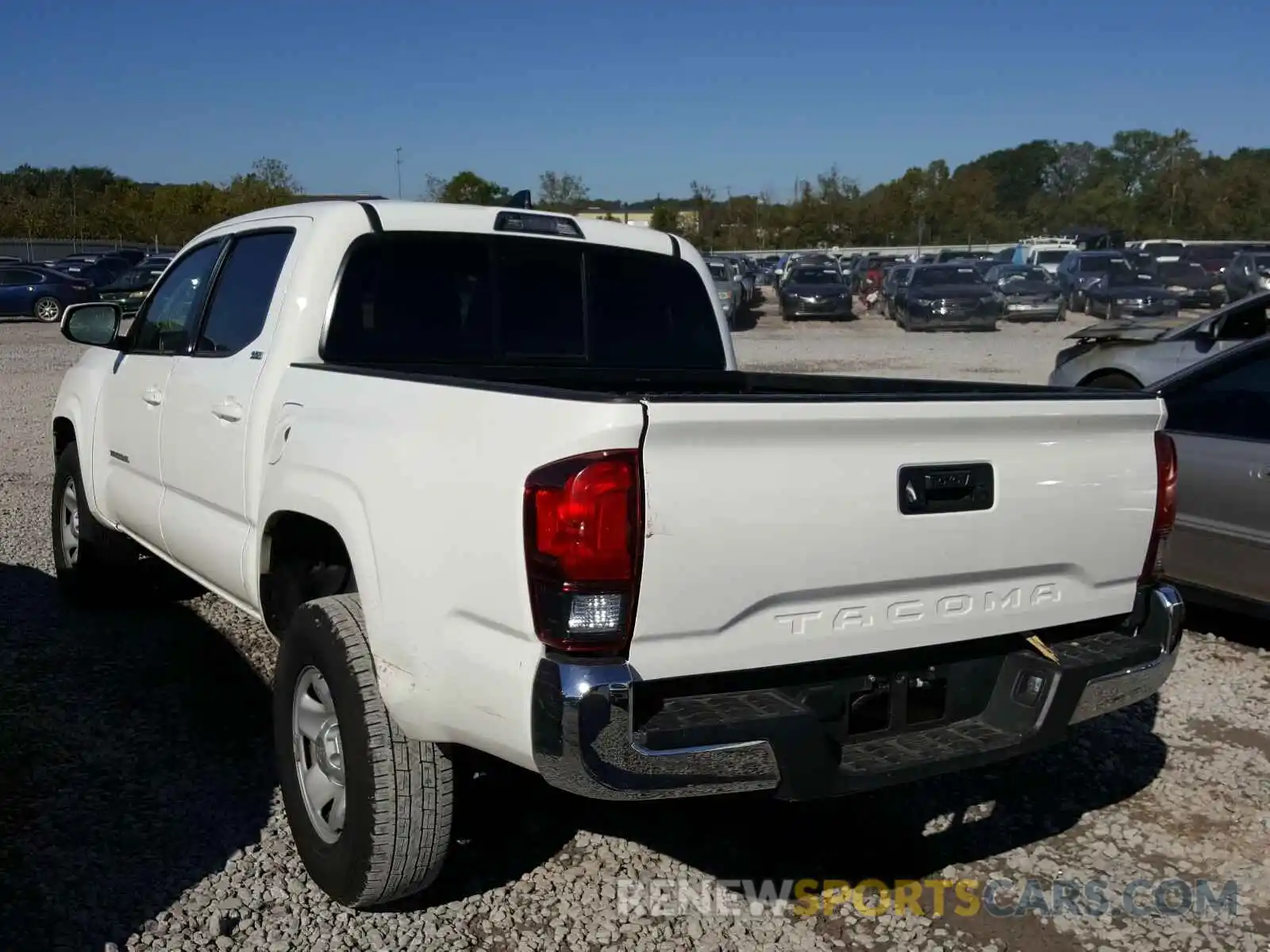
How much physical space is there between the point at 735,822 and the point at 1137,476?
1705mm

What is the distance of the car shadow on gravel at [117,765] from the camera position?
3.46 m

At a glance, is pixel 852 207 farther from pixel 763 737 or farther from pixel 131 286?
pixel 763 737

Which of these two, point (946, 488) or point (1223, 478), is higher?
point (946, 488)

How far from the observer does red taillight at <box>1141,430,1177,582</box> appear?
134 inches

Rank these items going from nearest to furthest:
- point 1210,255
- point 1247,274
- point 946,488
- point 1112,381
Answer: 1. point 946,488
2. point 1112,381
3. point 1247,274
4. point 1210,255

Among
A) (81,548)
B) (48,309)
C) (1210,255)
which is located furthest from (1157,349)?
(1210,255)

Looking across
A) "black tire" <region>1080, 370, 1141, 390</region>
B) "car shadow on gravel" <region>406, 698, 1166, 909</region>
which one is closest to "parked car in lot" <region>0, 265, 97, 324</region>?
"black tire" <region>1080, 370, 1141, 390</region>

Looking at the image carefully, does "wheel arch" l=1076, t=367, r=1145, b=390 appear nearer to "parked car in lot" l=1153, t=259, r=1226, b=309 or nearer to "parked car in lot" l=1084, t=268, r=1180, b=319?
"parked car in lot" l=1084, t=268, r=1180, b=319

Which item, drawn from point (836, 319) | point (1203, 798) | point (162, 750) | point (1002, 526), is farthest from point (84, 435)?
point (836, 319)

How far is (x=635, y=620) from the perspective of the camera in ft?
8.67

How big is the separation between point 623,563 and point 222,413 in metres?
2.18

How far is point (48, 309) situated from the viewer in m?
31.8

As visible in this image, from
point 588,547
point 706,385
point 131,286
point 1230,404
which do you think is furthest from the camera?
point 131,286

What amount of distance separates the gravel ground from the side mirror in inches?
54.4
